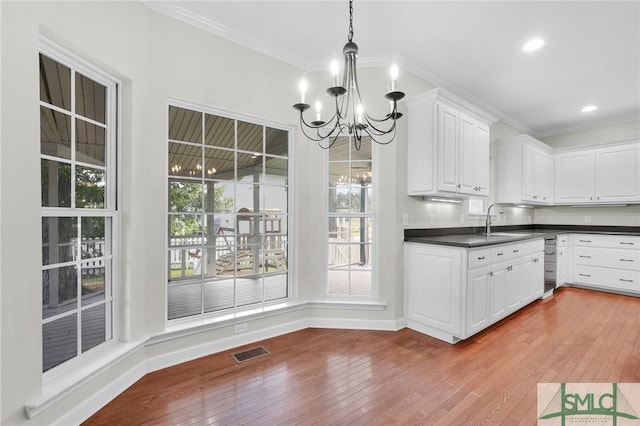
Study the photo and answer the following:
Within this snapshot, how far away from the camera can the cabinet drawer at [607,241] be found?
176 inches

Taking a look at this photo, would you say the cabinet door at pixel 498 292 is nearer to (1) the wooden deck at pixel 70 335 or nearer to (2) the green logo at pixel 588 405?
(2) the green logo at pixel 588 405

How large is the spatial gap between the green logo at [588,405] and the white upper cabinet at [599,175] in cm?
409

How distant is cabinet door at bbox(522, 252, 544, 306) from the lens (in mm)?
3707

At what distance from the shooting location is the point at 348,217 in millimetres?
3268

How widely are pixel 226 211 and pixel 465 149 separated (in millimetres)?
2770

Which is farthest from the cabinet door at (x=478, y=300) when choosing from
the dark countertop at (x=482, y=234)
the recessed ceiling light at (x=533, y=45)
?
the recessed ceiling light at (x=533, y=45)

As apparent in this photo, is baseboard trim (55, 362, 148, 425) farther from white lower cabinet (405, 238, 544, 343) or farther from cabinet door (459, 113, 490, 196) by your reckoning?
cabinet door (459, 113, 490, 196)

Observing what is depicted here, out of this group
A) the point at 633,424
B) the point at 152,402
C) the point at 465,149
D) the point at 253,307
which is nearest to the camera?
the point at 633,424

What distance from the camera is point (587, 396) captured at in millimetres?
2014

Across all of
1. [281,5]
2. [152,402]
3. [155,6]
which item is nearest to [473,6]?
[281,5]

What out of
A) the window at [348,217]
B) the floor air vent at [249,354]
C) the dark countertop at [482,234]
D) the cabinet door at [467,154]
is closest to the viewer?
the floor air vent at [249,354]

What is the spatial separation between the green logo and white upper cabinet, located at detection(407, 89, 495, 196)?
1.91 meters

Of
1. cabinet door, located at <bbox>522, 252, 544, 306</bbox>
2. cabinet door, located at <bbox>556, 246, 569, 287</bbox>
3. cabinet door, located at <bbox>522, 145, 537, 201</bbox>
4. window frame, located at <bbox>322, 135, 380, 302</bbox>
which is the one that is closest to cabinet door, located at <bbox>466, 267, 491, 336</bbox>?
window frame, located at <bbox>322, 135, 380, 302</bbox>

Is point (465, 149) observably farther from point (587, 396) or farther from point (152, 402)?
point (152, 402)
